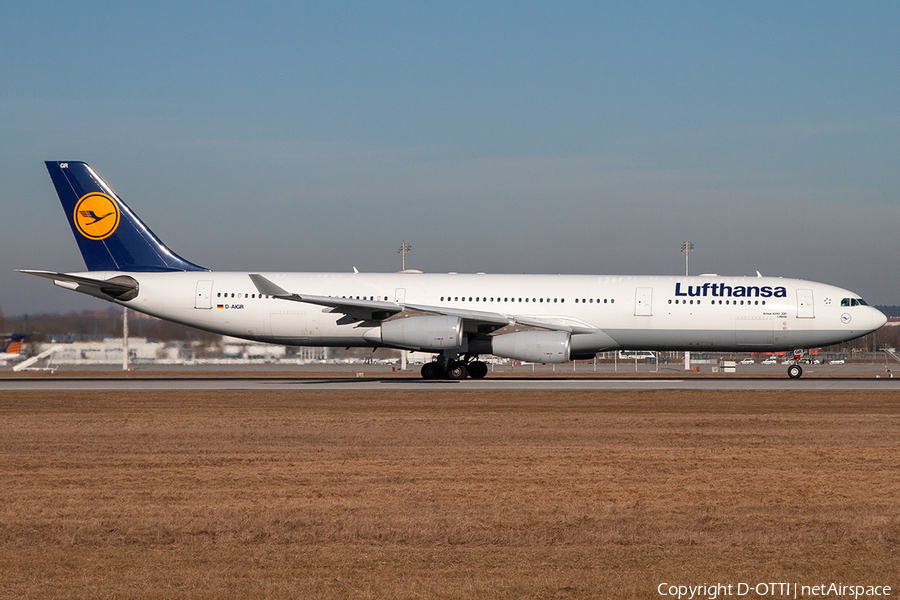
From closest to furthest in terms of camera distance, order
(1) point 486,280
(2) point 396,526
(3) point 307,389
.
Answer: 1. (2) point 396,526
2. (3) point 307,389
3. (1) point 486,280

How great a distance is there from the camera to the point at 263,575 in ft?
22.6

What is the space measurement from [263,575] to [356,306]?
946 inches

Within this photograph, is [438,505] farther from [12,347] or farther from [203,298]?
[12,347]

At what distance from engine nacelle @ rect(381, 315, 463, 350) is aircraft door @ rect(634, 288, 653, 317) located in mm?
6706

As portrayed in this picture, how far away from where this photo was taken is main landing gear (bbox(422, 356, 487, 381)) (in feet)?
109

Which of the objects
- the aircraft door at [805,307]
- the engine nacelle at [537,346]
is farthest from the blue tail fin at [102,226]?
the aircraft door at [805,307]

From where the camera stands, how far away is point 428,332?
30562mm

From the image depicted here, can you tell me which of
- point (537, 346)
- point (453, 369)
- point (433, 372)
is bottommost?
point (433, 372)

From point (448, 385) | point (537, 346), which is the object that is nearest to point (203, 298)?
point (448, 385)

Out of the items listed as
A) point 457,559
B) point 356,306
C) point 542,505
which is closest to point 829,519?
point 542,505

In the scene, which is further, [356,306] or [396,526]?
[356,306]

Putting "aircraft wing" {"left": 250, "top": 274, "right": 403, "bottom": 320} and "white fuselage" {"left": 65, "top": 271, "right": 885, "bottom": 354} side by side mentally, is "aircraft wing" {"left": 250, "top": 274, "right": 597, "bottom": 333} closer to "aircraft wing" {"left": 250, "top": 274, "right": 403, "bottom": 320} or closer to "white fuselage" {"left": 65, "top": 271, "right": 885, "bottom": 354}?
"aircraft wing" {"left": 250, "top": 274, "right": 403, "bottom": 320}

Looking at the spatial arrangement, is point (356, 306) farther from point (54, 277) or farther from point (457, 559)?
point (457, 559)

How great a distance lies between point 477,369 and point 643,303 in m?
6.78
